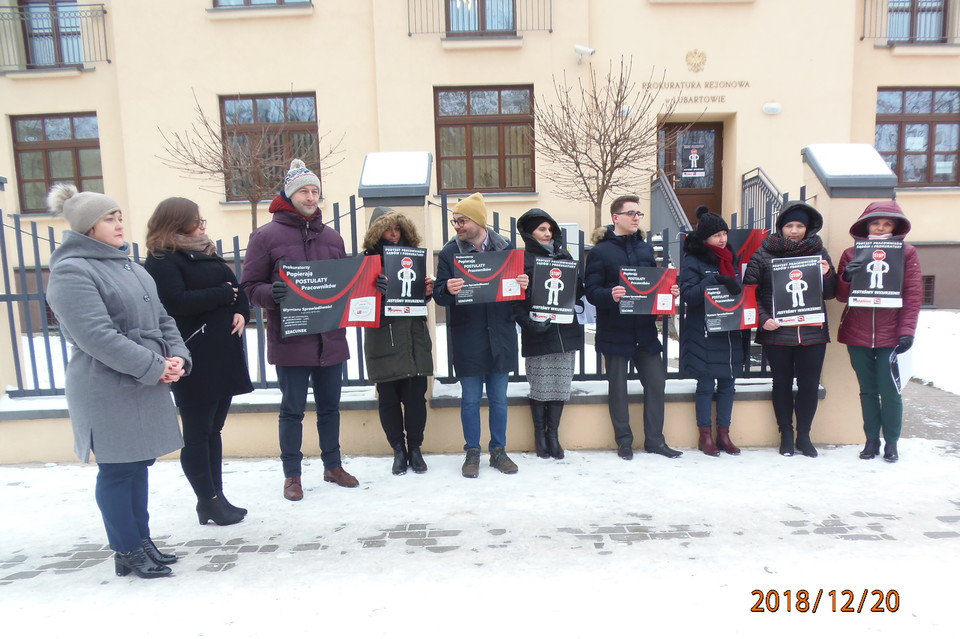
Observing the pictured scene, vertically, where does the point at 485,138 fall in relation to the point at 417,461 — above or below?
above

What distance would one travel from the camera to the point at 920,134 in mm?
12750

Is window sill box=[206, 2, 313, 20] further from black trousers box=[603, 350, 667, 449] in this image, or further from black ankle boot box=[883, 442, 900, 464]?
black ankle boot box=[883, 442, 900, 464]

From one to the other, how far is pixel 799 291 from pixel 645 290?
1.17 m

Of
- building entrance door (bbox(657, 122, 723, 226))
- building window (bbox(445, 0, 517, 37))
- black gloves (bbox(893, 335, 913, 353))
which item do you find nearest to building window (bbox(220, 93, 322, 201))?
building window (bbox(445, 0, 517, 37))

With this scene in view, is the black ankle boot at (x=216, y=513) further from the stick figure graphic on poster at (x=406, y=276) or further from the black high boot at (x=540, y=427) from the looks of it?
the black high boot at (x=540, y=427)

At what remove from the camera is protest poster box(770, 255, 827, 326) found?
15.2 feet

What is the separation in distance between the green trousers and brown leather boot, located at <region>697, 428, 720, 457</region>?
117 cm

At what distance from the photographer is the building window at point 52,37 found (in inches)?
497

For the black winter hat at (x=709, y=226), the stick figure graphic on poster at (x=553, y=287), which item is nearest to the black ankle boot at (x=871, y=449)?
the black winter hat at (x=709, y=226)

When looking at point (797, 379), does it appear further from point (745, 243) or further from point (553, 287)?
point (553, 287)

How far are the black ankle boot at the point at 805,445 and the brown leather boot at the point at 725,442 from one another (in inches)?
18.7

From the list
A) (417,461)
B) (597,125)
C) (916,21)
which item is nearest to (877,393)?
(417,461)

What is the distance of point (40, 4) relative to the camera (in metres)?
12.8

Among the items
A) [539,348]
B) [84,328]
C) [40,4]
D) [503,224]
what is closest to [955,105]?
[503,224]
